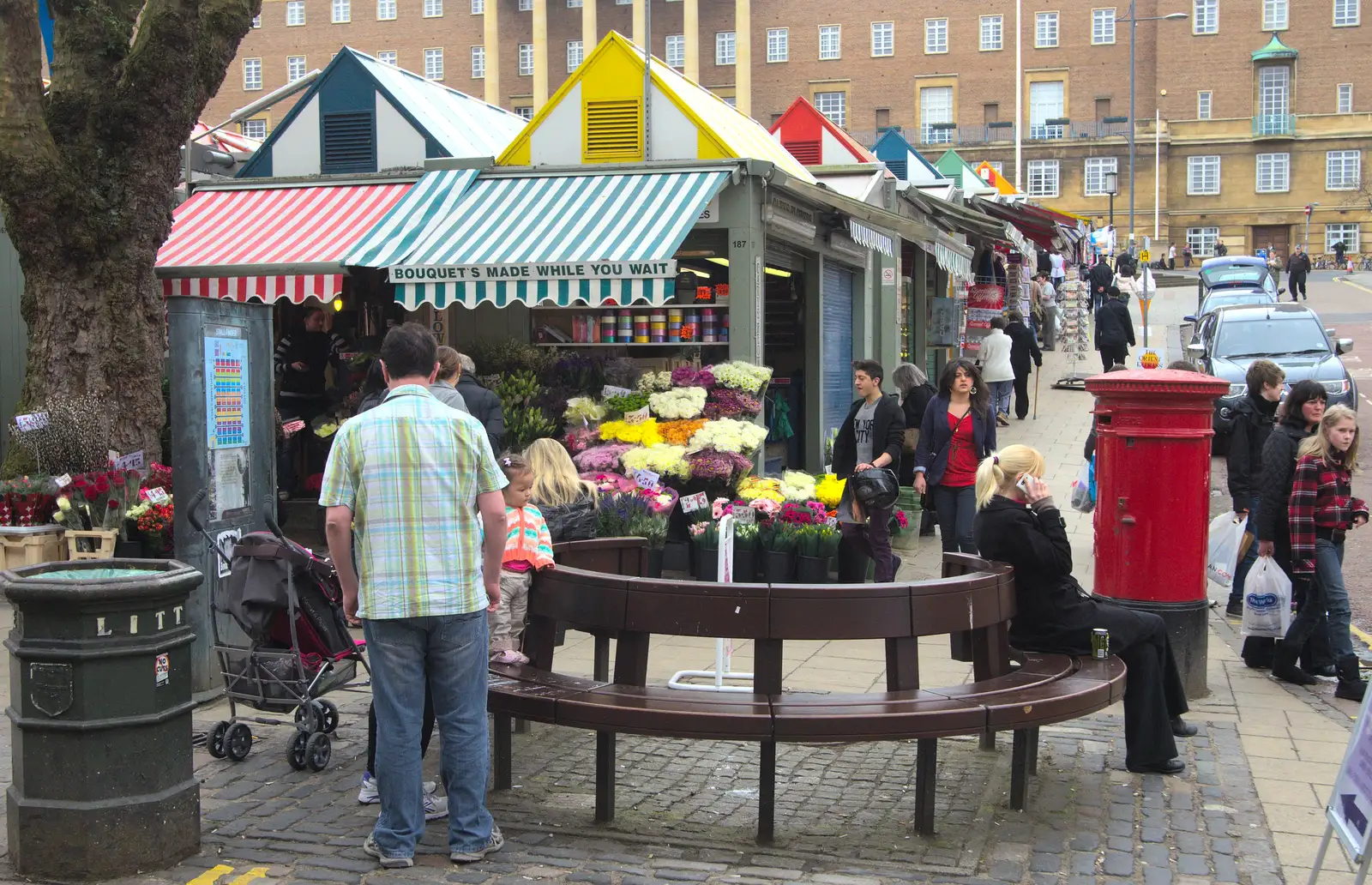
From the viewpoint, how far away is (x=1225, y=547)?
831cm

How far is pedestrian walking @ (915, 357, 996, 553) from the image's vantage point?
955cm

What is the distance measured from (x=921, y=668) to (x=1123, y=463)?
1739 millimetres

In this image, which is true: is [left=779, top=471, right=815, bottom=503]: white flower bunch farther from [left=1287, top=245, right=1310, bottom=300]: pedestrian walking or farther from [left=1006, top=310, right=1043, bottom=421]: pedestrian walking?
[left=1287, top=245, right=1310, bottom=300]: pedestrian walking

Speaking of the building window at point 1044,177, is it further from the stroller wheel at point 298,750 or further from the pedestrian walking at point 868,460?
the stroller wheel at point 298,750

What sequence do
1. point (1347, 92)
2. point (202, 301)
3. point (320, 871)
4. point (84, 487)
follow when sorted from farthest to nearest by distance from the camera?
point (1347, 92) < point (84, 487) < point (202, 301) < point (320, 871)

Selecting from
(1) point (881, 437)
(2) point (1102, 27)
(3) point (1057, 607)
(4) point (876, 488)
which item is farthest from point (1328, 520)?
(2) point (1102, 27)

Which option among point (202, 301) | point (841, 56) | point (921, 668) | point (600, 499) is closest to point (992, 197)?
point (600, 499)

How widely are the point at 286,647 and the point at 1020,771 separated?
3194 millimetres

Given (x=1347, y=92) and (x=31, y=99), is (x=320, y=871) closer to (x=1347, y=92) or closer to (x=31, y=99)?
(x=31, y=99)

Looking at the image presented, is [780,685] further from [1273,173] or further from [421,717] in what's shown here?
[1273,173]

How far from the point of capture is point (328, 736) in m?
5.80

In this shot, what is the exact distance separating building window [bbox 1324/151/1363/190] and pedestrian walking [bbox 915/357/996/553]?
67837 mm

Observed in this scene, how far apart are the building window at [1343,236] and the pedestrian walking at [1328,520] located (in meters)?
68.7

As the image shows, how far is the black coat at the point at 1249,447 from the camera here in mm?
8742
